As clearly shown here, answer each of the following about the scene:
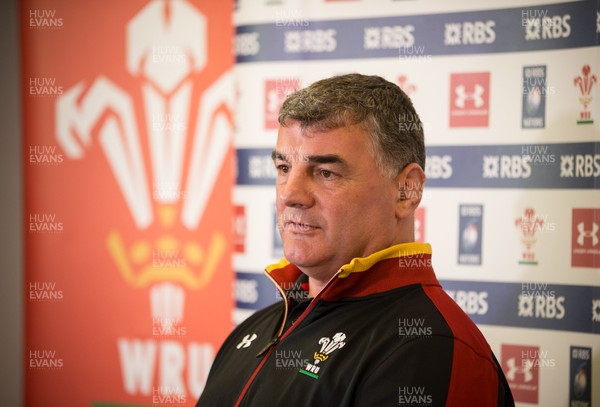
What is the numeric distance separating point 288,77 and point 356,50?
302 mm

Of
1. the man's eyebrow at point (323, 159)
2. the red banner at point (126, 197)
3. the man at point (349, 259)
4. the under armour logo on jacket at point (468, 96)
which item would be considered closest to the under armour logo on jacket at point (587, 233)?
the under armour logo on jacket at point (468, 96)

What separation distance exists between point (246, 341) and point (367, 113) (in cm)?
69

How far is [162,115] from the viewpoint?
3018mm

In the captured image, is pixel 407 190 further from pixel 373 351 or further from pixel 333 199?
pixel 373 351

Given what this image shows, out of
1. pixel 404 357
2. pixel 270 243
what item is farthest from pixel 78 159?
pixel 404 357

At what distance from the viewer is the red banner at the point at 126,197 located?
2.96 m

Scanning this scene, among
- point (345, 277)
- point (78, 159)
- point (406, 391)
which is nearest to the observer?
point (406, 391)

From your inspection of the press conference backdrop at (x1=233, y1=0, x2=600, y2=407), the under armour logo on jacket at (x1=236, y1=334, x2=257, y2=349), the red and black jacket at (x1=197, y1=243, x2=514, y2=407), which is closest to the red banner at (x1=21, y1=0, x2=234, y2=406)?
the press conference backdrop at (x1=233, y1=0, x2=600, y2=407)

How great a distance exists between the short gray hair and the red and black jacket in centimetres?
22

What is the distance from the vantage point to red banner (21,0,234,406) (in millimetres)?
2965

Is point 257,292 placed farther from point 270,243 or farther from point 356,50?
point 356,50

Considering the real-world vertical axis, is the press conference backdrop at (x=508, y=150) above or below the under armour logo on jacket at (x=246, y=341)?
above

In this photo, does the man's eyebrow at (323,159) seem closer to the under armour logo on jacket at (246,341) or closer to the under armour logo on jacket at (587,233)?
the under armour logo on jacket at (246,341)

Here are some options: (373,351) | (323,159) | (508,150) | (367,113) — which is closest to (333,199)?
(323,159)
